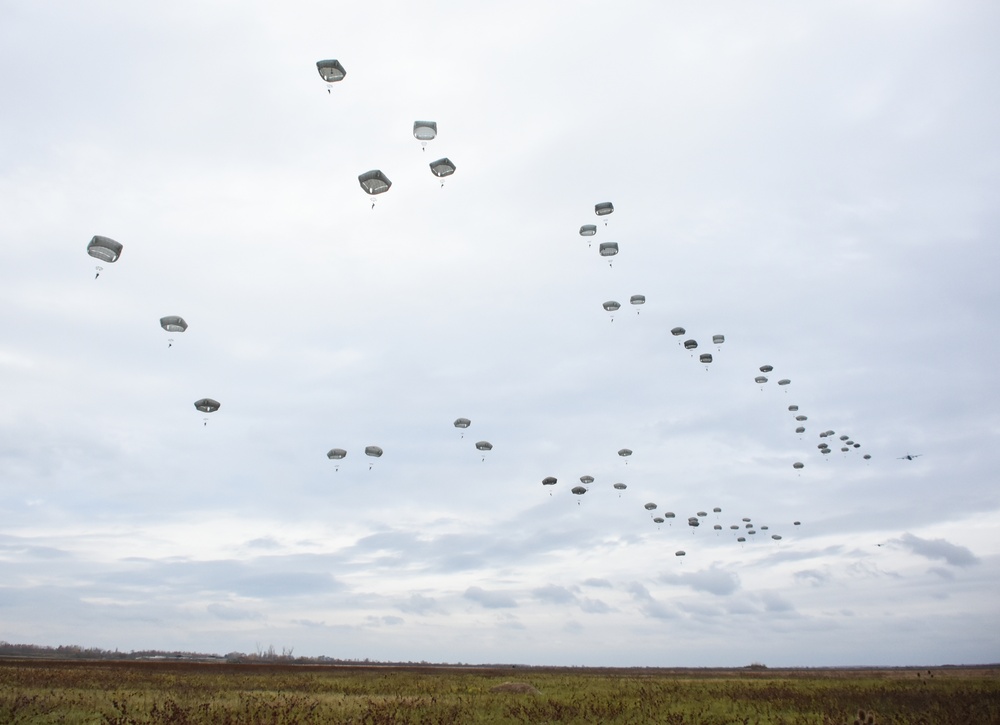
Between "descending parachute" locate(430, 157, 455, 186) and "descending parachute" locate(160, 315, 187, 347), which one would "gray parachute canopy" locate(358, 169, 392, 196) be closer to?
"descending parachute" locate(430, 157, 455, 186)

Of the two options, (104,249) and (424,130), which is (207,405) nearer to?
(104,249)

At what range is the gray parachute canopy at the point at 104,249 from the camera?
38.3 meters

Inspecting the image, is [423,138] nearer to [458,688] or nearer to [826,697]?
[458,688]

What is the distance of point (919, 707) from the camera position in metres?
33.2

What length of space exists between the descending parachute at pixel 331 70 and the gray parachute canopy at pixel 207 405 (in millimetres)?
25780

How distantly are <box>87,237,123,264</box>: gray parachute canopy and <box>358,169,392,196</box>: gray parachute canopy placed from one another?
15644mm

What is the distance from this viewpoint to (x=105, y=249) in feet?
127

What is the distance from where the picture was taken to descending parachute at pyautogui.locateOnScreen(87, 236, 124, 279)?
38281 millimetres

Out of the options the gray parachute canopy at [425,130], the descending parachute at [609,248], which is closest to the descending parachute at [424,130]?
the gray parachute canopy at [425,130]

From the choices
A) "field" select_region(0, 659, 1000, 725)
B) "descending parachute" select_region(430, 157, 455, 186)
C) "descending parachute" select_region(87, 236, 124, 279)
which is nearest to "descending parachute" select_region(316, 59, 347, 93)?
"descending parachute" select_region(430, 157, 455, 186)

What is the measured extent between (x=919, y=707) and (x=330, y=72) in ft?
160

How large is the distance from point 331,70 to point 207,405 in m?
26.7

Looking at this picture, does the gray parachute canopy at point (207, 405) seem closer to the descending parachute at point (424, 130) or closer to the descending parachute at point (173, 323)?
the descending parachute at point (173, 323)

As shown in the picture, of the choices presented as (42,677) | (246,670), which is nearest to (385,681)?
(246,670)
